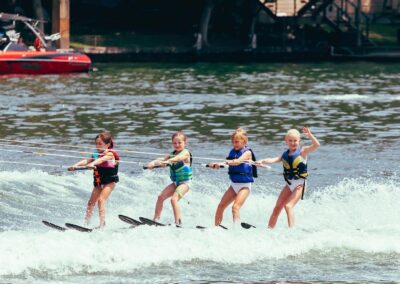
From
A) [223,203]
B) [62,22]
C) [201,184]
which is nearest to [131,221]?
[223,203]

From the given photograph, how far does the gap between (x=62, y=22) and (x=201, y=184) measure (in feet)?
124

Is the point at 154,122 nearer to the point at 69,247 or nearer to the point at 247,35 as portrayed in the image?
the point at 69,247

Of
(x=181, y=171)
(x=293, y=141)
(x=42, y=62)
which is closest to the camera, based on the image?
(x=293, y=141)

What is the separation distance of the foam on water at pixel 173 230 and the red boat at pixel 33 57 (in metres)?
28.8

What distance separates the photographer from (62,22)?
65.1 meters

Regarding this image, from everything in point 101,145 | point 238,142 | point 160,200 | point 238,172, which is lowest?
point 160,200

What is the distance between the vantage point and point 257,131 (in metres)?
38.8

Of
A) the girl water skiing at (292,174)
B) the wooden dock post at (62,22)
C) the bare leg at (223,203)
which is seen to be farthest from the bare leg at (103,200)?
the wooden dock post at (62,22)

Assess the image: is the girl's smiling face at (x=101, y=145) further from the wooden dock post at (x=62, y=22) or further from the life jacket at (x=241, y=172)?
the wooden dock post at (x=62, y=22)

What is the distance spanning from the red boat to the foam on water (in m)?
28.8

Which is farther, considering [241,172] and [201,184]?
[201,184]

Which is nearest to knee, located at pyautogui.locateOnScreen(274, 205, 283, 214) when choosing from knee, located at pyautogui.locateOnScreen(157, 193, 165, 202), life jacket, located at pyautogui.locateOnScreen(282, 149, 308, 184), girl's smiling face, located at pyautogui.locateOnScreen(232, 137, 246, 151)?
life jacket, located at pyautogui.locateOnScreen(282, 149, 308, 184)

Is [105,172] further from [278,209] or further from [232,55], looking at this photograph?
[232,55]

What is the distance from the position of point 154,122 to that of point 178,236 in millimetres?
19917
